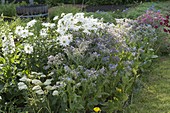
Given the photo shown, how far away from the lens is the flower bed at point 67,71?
9.18ft

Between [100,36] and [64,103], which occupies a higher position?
[100,36]

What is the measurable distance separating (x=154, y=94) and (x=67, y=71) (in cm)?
127

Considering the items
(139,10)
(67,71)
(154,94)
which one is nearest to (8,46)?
(67,71)

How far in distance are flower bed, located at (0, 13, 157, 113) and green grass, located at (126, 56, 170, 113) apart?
0.14 metres

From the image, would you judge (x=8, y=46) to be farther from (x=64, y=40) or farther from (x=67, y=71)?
(x=67, y=71)

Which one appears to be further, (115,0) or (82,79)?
(115,0)

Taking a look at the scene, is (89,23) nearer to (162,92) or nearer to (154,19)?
(162,92)

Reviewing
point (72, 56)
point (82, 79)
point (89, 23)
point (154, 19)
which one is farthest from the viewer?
point (154, 19)

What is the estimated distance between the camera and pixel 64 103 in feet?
9.18

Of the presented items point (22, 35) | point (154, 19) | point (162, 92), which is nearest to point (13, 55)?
point (22, 35)

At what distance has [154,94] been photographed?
3.62 m

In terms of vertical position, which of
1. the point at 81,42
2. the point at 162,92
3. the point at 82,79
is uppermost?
the point at 81,42

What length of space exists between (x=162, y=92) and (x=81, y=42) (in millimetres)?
1173

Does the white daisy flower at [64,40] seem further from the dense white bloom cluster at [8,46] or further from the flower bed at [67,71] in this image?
the dense white bloom cluster at [8,46]
